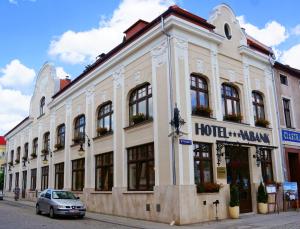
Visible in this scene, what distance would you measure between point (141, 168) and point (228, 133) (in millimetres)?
4741

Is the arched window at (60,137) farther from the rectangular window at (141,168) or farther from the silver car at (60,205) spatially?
the rectangular window at (141,168)

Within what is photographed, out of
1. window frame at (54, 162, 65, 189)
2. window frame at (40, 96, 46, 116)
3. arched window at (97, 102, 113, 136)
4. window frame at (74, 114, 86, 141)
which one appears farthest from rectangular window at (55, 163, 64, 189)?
window frame at (40, 96, 46, 116)

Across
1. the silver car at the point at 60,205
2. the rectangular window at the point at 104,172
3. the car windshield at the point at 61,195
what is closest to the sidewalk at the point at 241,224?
the silver car at the point at 60,205

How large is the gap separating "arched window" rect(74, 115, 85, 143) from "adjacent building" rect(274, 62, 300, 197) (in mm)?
13224

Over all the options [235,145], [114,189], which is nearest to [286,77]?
[235,145]

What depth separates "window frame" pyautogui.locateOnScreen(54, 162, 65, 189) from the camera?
2633 cm

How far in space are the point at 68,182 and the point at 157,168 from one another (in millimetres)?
11283

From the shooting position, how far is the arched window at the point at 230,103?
17578mm

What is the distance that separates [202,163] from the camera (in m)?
15.6

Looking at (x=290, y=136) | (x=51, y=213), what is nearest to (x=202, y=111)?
(x=290, y=136)

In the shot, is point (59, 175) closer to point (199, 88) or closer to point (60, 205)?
point (60, 205)

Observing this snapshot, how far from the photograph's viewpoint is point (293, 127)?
858 inches

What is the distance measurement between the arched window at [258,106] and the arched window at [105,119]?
8533 mm

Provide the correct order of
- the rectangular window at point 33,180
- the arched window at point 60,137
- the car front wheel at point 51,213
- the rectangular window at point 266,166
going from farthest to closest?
1. the rectangular window at point 33,180
2. the arched window at point 60,137
3. the rectangular window at point 266,166
4. the car front wheel at point 51,213
